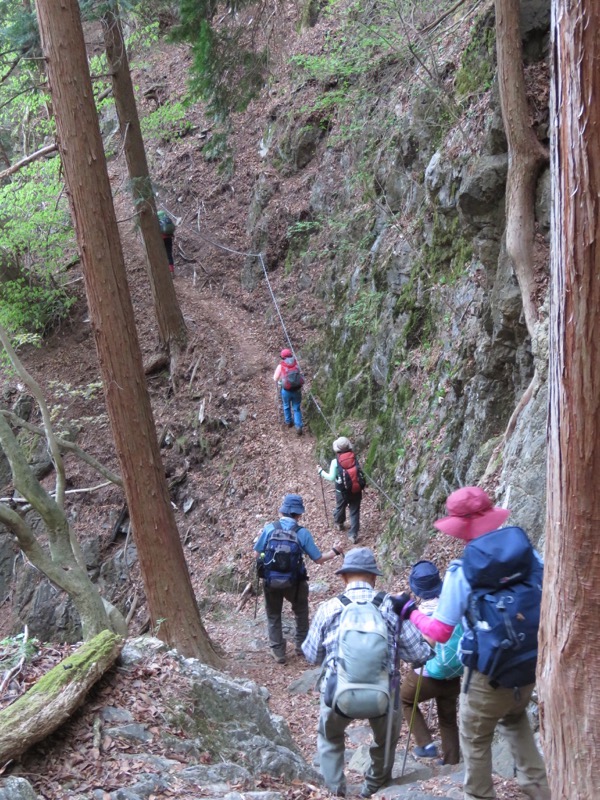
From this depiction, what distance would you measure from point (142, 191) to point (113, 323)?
8421mm

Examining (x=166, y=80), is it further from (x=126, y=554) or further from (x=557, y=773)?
(x=557, y=773)

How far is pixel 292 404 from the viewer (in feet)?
46.0

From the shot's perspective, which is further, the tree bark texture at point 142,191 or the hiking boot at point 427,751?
the tree bark texture at point 142,191

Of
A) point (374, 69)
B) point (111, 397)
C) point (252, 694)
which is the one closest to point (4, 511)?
point (111, 397)

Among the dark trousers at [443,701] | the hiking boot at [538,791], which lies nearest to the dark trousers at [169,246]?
the dark trousers at [443,701]

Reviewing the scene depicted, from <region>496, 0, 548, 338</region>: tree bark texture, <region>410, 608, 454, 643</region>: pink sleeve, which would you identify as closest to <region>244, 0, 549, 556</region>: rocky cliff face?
<region>496, 0, 548, 338</region>: tree bark texture

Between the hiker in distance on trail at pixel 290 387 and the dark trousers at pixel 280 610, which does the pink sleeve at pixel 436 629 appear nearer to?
the dark trousers at pixel 280 610

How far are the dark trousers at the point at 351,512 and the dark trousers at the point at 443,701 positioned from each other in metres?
5.12

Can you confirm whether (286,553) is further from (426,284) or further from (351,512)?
(426,284)

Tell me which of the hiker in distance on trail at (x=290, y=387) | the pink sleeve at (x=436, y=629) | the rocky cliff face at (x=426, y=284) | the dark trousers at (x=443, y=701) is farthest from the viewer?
the hiker in distance on trail at (x=290, y=387)

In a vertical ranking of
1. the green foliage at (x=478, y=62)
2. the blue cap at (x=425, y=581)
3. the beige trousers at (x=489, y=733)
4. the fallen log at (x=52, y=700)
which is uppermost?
the green foliage at (x=478, y=62)

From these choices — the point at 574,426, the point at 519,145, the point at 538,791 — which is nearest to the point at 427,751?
the point at 538,791

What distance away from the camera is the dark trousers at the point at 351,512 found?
10.6 metres

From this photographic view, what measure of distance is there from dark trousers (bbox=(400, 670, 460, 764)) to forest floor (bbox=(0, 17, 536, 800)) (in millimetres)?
693
